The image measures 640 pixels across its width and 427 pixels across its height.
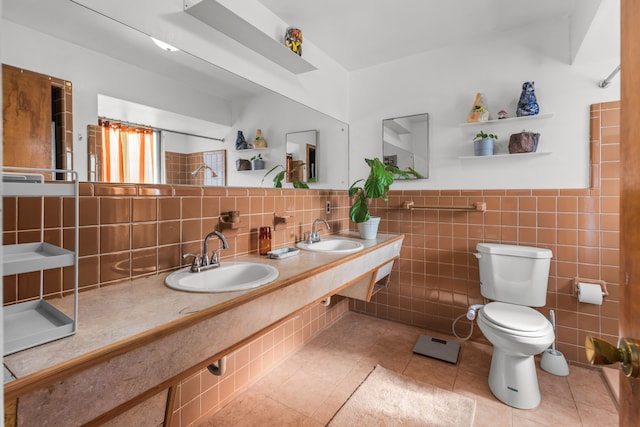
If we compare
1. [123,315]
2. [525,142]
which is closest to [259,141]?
[123,315]

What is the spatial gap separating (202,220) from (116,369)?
847 mm

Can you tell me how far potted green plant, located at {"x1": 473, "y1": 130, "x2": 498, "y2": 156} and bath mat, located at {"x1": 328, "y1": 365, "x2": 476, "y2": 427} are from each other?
161 centimetres

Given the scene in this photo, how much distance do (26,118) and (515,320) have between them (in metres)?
2.37

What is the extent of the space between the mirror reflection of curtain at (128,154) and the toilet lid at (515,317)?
1930 millimetres

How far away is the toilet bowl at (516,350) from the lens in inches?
65.1

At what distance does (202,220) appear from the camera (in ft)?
5.03

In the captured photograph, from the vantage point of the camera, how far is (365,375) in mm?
Result: 1996

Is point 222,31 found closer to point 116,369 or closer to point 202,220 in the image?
point 202,220

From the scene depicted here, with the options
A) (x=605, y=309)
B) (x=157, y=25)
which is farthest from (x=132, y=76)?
(x=605, y=309)

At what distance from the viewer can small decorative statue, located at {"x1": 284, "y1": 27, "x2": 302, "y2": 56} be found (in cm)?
203

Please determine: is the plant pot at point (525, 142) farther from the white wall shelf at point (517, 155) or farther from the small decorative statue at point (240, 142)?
the small decorative statue at point (240, 142)

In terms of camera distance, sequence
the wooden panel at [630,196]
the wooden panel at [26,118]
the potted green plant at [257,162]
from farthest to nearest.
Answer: the potted green plant at [257,162], the wooden panel at [26,118], the wooden panel at [630,196]

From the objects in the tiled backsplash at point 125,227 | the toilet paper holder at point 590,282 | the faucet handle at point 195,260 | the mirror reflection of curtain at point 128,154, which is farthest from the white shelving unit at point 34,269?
the toilet paper holder at point 590,282

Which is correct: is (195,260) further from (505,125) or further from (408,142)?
(505,125)
